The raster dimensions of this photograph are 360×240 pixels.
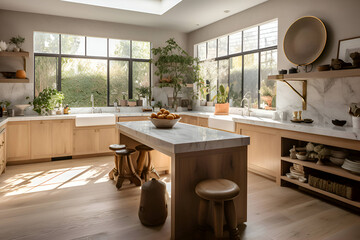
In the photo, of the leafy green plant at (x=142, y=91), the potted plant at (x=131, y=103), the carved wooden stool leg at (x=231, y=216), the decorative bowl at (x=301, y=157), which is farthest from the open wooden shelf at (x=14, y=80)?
the decorative bowl at (x=301, y=157)

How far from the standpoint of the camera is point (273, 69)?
4.76m

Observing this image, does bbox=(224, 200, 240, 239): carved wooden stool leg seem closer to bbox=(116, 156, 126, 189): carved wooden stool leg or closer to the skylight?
bbox=(116, 156, 126, 189): carved wooden stool leg

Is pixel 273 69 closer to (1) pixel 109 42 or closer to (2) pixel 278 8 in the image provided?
(2) pixel 278 8

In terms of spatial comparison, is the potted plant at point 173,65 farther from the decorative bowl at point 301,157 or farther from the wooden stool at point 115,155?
the decorative bowl at point 301,157

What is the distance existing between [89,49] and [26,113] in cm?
195

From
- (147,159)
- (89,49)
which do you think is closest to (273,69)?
(147,159)

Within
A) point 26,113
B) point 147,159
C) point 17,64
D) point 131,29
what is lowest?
point 147,159

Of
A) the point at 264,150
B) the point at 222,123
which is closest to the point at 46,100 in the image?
the point at 222,123

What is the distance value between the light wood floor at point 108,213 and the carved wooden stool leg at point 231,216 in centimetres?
23

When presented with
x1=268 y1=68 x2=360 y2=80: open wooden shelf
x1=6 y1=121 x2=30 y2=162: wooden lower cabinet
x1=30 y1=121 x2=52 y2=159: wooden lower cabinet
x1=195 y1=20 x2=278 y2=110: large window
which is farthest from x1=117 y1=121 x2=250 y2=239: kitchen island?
x1=6 y1=121 x2=30 y2=162: wooden lower cabinet

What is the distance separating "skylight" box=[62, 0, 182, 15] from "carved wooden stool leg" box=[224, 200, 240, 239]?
12.7 feet

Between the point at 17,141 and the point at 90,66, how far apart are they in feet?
8.38

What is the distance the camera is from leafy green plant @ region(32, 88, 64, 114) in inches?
207

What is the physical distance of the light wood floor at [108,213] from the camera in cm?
251
